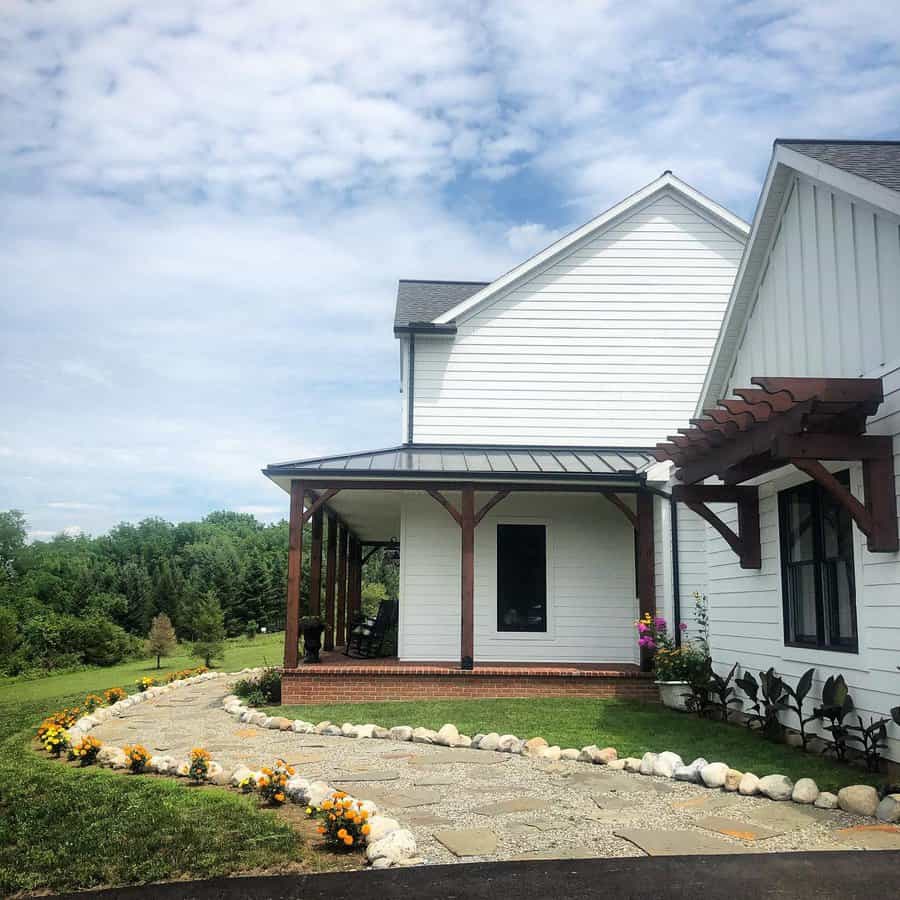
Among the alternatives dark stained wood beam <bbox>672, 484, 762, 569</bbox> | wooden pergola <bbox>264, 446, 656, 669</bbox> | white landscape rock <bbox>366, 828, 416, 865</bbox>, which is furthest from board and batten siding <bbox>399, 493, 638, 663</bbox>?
white landscape rock <bbox>366, 828, 416, 865</bbox>

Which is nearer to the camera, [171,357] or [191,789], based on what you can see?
[191,789]

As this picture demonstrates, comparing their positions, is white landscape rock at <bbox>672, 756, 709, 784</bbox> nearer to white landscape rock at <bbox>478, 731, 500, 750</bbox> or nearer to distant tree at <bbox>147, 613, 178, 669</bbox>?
white landscape rock at <bbox>478, 731, 500, 750</bbox>

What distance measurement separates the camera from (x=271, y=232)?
14789 millimetres

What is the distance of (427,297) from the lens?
1800cm

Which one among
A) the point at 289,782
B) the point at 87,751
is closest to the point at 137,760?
the point at 87,751

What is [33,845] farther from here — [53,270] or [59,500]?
[59,500]

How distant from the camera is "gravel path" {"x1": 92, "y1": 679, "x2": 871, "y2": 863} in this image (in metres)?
5.21

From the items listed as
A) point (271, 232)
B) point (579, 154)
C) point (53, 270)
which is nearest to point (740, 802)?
point (579, 154)

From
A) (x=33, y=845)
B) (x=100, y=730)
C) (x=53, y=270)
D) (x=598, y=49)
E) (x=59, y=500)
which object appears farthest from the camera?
(x=59, y=500)

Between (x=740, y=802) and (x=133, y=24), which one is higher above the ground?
(x=133, y=24)

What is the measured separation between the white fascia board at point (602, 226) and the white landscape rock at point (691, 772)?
34.3ft

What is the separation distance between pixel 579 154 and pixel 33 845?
11684 mm

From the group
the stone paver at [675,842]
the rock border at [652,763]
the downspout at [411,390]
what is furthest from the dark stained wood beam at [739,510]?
the downspout at [411,390]

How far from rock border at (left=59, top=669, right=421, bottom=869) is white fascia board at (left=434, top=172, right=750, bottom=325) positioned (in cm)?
831
